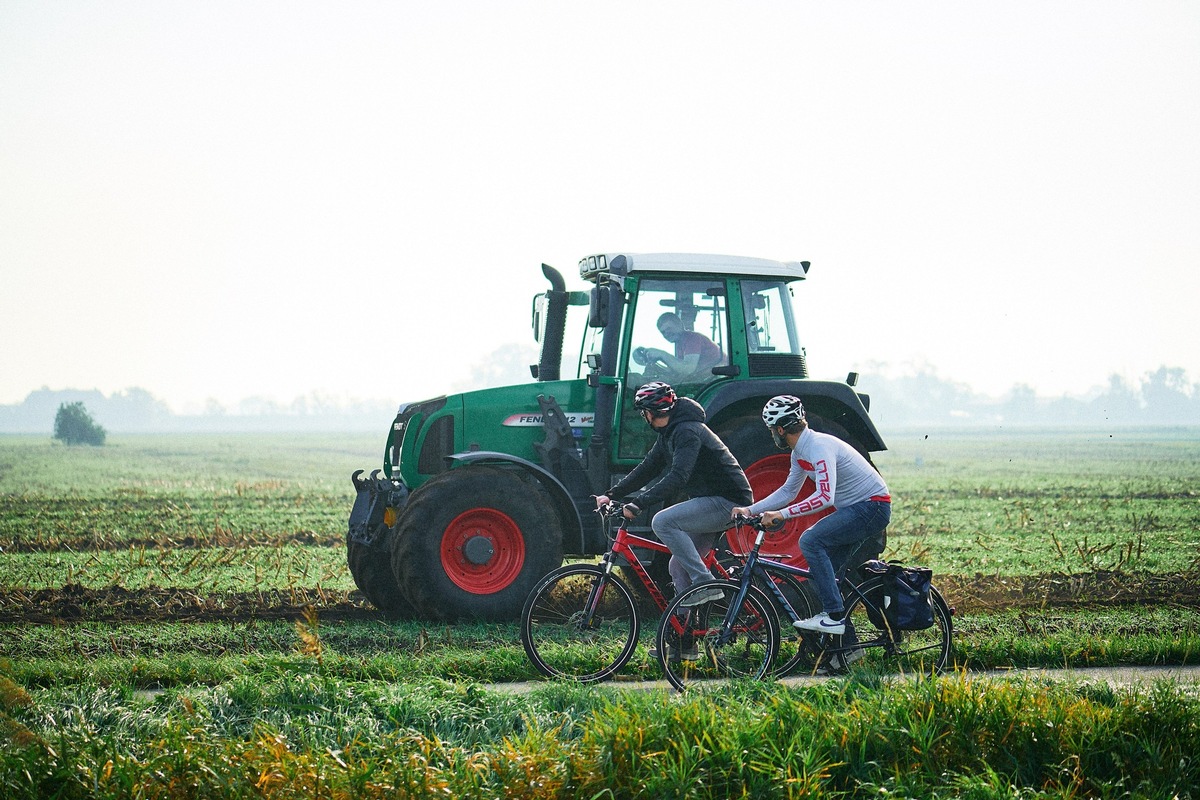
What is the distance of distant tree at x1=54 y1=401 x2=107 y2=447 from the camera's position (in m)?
86.7

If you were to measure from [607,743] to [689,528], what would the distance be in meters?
2.49

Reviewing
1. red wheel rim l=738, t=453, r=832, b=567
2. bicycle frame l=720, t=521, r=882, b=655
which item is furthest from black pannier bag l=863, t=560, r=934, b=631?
red wheel rim l=738, t=453, r=832, b=567

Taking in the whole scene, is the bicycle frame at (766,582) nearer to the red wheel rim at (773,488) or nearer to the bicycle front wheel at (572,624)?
the bicycle front wheel at (572,624)

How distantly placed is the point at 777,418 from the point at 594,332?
3299 mm

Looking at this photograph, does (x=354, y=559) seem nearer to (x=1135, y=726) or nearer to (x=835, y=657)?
(x=835, y=657)

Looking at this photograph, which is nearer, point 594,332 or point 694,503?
point 694,503

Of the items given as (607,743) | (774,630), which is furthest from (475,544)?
(607,743)

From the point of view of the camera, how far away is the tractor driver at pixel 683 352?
33.7 feet

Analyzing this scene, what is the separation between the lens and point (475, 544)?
947 centimetres

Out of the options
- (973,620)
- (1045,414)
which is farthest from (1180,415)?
(973,620)

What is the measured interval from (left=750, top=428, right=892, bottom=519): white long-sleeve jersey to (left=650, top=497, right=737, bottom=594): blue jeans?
0.93 feet

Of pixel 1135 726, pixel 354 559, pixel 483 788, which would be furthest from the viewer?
pixel 354 559

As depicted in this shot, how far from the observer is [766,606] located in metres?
7.43

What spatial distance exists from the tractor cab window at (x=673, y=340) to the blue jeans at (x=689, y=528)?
245cm
